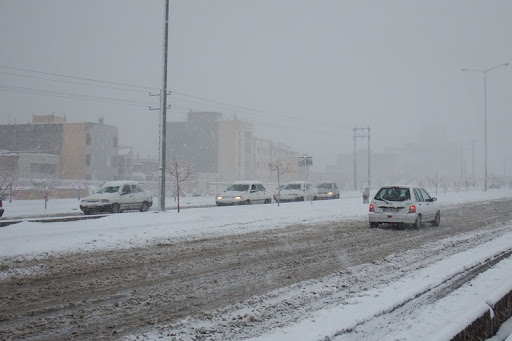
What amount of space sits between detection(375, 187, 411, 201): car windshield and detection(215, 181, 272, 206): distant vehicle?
50.6 ft

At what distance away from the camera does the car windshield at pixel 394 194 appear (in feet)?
57.8

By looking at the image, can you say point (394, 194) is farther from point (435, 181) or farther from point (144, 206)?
point (435, 181)

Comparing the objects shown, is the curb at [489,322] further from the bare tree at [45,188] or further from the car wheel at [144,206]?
the bare tree at [45,188]

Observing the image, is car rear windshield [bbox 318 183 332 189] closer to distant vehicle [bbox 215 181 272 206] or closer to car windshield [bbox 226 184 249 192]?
distant vehicle [bbox 215 181 272 206]

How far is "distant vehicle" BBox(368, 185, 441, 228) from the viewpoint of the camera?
1722 centimetres

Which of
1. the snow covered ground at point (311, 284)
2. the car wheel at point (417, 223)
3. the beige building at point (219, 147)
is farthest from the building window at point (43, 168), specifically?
the car wheel at point (417, 223)

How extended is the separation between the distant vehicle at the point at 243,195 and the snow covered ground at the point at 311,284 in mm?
8143

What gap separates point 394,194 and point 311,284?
1062cm

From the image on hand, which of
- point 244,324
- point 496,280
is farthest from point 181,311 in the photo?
point 496,280

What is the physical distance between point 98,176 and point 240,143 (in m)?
30.8

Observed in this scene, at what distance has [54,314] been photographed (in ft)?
20.4

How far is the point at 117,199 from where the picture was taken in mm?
24047

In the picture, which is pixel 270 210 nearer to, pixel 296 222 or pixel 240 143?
pixel 296 222

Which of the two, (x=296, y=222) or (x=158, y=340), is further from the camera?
(x=296, y=222)
